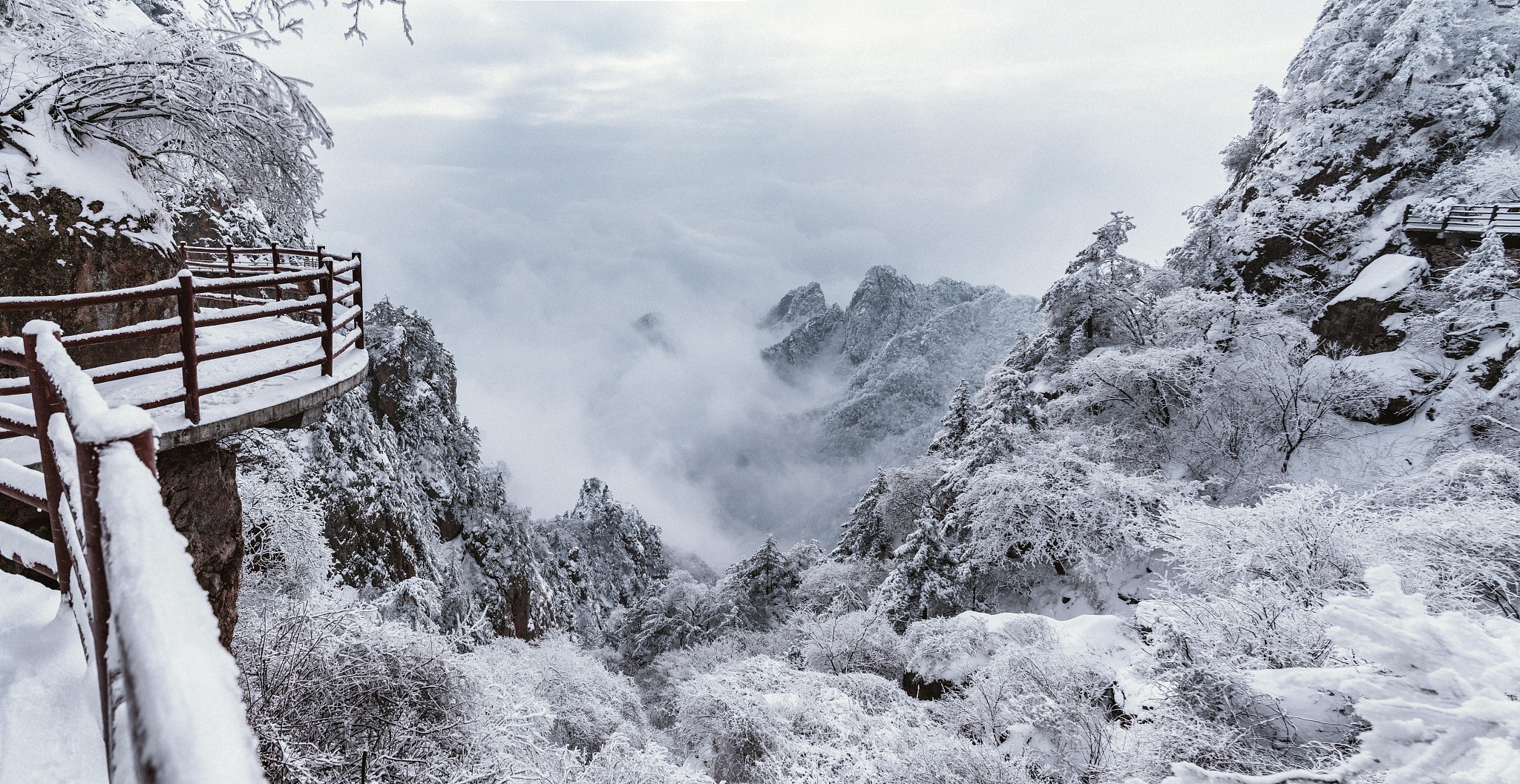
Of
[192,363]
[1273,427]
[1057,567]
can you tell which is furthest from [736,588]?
[192,363]

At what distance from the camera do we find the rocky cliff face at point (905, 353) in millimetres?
135375

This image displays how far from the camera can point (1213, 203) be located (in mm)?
28156

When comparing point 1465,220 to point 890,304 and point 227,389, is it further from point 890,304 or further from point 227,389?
point 890,304

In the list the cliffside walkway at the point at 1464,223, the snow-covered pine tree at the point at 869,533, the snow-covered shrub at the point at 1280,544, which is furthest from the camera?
the snow-covered pine tree at the point at 869,533

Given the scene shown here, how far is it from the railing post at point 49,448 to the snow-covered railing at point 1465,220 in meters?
25.6

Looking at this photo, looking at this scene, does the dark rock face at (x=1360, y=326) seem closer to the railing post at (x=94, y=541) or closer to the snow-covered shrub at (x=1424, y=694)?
the snow-covered shrub at (x=1424, y=694)

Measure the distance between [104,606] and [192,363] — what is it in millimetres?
3847

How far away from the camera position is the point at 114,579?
1123mm

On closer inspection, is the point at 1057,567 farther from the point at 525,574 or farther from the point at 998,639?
the point at 525,574

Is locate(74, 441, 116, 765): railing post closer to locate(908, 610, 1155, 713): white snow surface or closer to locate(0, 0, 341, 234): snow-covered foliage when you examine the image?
locate(0, 0, 341, 234): snow-covered foliage

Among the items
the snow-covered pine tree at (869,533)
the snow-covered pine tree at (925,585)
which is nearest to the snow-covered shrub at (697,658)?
the snow-covered pine tree at (925,585)

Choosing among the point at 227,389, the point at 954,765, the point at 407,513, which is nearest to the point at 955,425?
the point at 954,765

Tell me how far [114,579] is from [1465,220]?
26937 mm

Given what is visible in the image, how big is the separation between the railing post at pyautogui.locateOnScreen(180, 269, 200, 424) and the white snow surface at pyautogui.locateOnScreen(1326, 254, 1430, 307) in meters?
26.4
